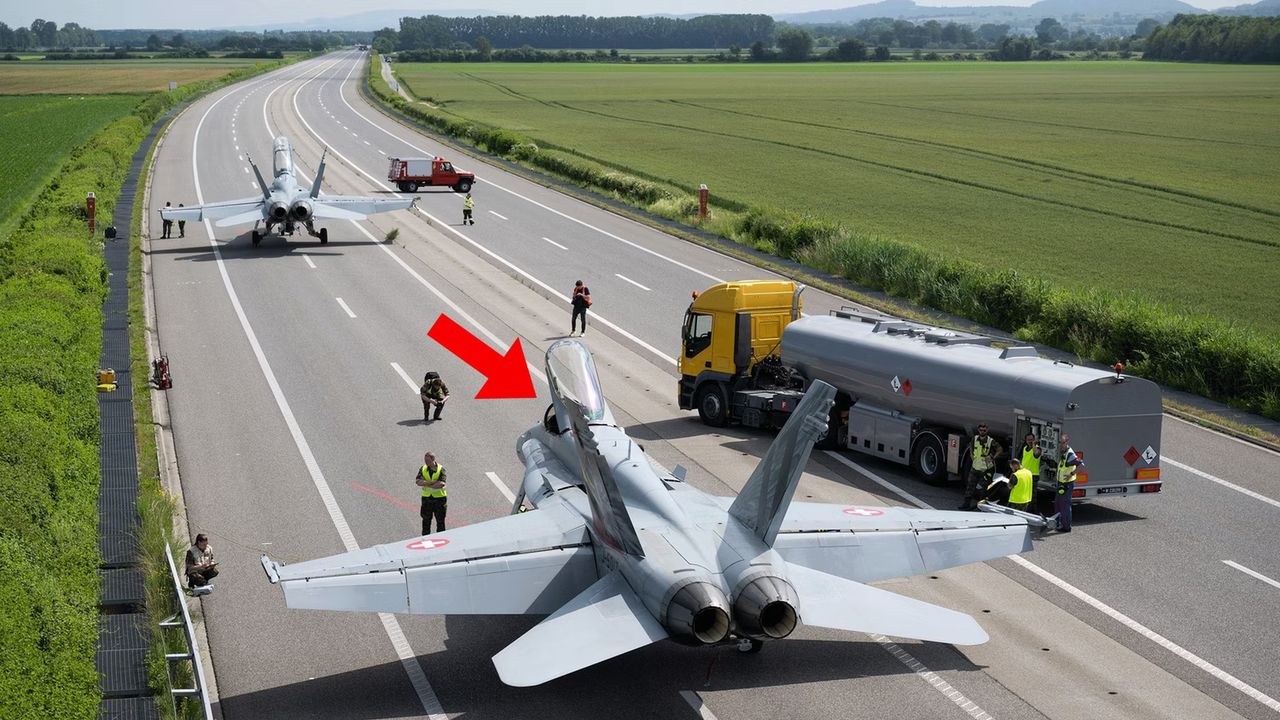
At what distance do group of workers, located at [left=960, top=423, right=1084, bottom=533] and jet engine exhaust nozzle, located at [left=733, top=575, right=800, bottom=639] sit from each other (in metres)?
9.32

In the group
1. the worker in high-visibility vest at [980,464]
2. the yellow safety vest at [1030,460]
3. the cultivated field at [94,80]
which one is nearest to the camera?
the yellow safety vest at [1030,460]

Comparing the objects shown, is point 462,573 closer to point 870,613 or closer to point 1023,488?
point 870,613

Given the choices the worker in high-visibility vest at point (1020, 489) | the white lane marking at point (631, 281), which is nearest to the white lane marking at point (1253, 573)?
the worker in high-visibility vest at point (1020, 489)

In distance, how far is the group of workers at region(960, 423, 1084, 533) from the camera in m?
21.8

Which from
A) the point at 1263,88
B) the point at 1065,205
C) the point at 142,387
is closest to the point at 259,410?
the point at 142,387

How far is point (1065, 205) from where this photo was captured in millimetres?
72000

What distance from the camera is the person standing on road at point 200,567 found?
62.8 ft

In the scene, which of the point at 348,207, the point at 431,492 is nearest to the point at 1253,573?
the point at 431,492

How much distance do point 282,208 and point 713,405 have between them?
27026 mm

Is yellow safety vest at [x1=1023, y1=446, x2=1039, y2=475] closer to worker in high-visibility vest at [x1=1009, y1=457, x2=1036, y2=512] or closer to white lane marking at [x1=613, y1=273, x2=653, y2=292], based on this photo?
worker in high-visibility vest at [x1=1009, y1=457, x2=1036, y2=512]

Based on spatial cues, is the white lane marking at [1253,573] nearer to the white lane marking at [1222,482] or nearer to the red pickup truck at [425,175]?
the white lane marking at [1222,482]

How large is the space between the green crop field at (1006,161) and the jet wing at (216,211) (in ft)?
96.0

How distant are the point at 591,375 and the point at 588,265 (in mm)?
33324

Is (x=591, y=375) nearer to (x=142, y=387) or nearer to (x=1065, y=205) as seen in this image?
(x=142, y=387)
